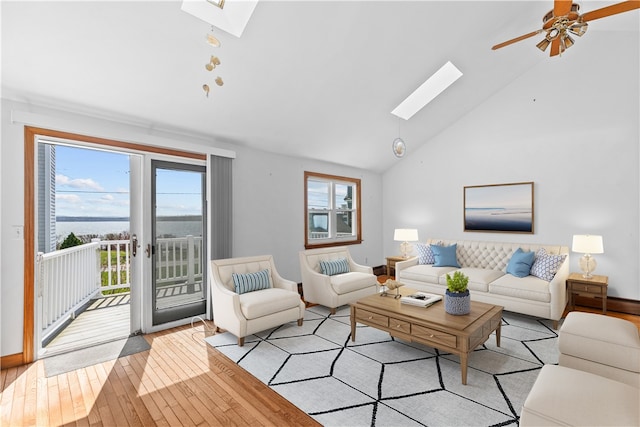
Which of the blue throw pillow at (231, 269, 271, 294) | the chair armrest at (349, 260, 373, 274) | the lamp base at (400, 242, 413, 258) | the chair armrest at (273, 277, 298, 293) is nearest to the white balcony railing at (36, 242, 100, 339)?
the blue throw pillow at (231, 269, 271, 294)

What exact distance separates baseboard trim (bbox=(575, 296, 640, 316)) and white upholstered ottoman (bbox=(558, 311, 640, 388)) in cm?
254

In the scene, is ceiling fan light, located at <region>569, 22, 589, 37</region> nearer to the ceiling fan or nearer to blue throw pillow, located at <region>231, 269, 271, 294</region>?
the ceiling fan

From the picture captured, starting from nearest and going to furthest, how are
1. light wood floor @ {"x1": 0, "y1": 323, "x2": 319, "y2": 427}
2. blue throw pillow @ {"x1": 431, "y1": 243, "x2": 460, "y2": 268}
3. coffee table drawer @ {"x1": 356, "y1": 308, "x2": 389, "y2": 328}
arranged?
light wood floor @ {"x1": 0, "y1": 323, "x2": 319, "y2": 427} < coffee table drawer @ {"x1": 356, "y1": 308, "x2": 389, "y2": 328} < blue throw pillow @ {"x1": 431, "y1": 243, "x2": 460, "y2": 268}

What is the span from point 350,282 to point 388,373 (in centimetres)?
175

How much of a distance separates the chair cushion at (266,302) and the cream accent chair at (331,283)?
63 centimetres

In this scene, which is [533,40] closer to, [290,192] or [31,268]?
[290,192]

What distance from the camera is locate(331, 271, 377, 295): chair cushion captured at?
4.22m

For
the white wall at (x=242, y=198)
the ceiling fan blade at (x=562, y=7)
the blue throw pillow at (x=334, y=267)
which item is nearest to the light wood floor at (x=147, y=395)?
the white wall at (x=242, y=198)

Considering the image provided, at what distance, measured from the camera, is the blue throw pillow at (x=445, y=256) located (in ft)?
16.9

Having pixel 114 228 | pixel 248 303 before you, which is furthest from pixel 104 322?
pixel 248 303

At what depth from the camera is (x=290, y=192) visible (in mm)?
5223

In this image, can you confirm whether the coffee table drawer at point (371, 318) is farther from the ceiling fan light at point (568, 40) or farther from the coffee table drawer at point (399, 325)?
the ceiling fan light at point (568, 40)

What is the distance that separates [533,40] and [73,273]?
23.4 ft

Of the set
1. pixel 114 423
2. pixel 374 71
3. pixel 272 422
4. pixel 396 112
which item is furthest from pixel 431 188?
pixel 114 423
